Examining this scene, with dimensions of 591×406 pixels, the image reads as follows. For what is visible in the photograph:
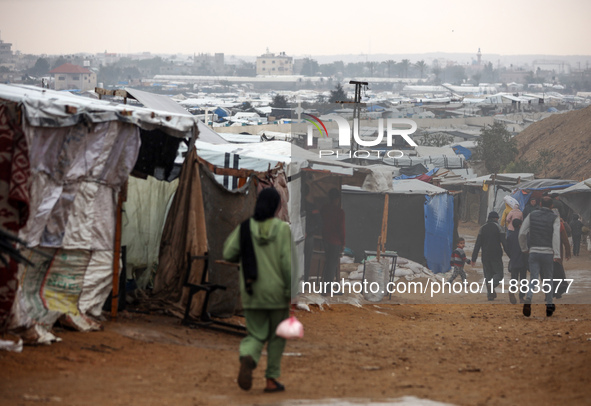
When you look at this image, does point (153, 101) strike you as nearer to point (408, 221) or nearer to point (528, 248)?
point (408, 221)

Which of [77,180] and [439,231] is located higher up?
[77,180]

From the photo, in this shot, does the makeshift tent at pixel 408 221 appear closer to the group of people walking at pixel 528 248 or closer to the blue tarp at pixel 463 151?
the group of people walking at pixel 528 248

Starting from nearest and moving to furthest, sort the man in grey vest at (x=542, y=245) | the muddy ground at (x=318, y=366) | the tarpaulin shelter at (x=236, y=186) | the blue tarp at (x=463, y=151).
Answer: the muddy ground at (x=318, y=366), the tarpaulin shelter at (x=236, y=186), the man in grey vest at (x=542, y=245), the blue tarp at (x=463, y=151)

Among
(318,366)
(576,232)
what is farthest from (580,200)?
(318,366)

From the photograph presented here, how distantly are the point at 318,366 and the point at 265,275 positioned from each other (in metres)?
1.42

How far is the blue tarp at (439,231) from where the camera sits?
1150cm

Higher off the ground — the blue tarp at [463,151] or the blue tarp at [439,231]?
the blue tarp at [463,151]

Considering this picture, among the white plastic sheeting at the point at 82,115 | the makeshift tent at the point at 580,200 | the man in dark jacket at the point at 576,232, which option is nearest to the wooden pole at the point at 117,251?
the white plastic sheeting at the point at 82,115

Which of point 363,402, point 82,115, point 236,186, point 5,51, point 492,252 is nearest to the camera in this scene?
point 363,402

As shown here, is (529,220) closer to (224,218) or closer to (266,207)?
(224,218)

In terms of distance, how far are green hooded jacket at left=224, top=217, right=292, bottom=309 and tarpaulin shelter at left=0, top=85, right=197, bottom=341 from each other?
1.86 meters

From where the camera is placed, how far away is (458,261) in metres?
11.6

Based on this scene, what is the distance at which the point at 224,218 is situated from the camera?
8211mm

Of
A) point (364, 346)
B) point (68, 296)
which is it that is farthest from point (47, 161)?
point (364, 346)
